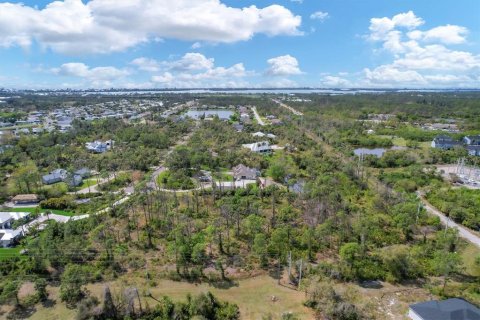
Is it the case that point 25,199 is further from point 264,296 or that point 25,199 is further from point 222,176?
point 264,296

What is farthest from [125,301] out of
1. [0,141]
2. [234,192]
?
[0,141]

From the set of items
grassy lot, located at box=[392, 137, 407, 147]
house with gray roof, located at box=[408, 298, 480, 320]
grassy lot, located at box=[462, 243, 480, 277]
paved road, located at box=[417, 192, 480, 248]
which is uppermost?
grassy lot, located at box=[392, 137, 407, 147]

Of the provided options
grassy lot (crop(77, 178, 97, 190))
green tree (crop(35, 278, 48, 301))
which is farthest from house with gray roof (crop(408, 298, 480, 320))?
grassy lot (crop(77, 178, 97, 190))

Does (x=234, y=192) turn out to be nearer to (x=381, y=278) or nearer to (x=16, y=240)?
(x=381, y=278)

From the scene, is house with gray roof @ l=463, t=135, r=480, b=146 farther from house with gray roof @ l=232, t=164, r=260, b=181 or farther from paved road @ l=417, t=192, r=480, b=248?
house with gray roof @ l=232, t=164, r=260, b=181

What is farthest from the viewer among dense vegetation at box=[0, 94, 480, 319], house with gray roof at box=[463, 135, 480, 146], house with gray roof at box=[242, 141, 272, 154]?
house with gray roof at box=[463, 135, 480, 146]

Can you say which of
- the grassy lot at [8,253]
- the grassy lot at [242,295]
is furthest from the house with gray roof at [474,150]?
the grassy lot at [8,253]

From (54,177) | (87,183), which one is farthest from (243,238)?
(54,177)
